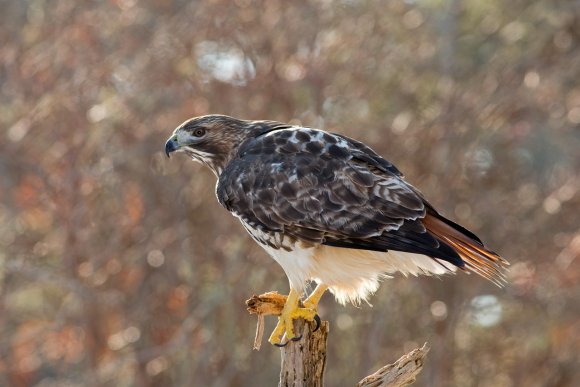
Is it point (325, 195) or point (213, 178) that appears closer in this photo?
point (325, 195)

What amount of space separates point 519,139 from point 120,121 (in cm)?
475

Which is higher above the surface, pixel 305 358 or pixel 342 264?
pixel 342 264

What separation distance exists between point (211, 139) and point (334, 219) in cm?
123

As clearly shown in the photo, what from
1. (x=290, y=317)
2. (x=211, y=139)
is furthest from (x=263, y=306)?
(x=211, y=139)

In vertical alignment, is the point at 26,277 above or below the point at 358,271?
below

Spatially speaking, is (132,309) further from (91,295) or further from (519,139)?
(519,139)

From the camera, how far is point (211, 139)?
7562mm

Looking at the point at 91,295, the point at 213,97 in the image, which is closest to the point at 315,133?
the point at 213,97

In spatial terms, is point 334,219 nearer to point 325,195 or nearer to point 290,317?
point 325,195

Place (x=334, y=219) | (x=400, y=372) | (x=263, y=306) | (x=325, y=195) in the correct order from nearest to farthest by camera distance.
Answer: (x=400, y=372) → (x=334, y=219) → (x=325, y=195) → (x=263, y=306)

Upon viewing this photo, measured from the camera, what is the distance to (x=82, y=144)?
13398 mm

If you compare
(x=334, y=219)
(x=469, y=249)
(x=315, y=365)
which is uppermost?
(x=469, y=249)

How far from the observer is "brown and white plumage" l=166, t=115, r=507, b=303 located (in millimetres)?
6551

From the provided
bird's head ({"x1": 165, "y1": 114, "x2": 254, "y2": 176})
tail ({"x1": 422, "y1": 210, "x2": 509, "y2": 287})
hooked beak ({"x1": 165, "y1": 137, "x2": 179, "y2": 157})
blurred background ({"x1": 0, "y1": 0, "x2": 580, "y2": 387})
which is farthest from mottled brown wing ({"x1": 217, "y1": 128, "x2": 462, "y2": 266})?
blurred background ({"x1": 0, "y1": 0, "x2": 580, "y2": 387})
